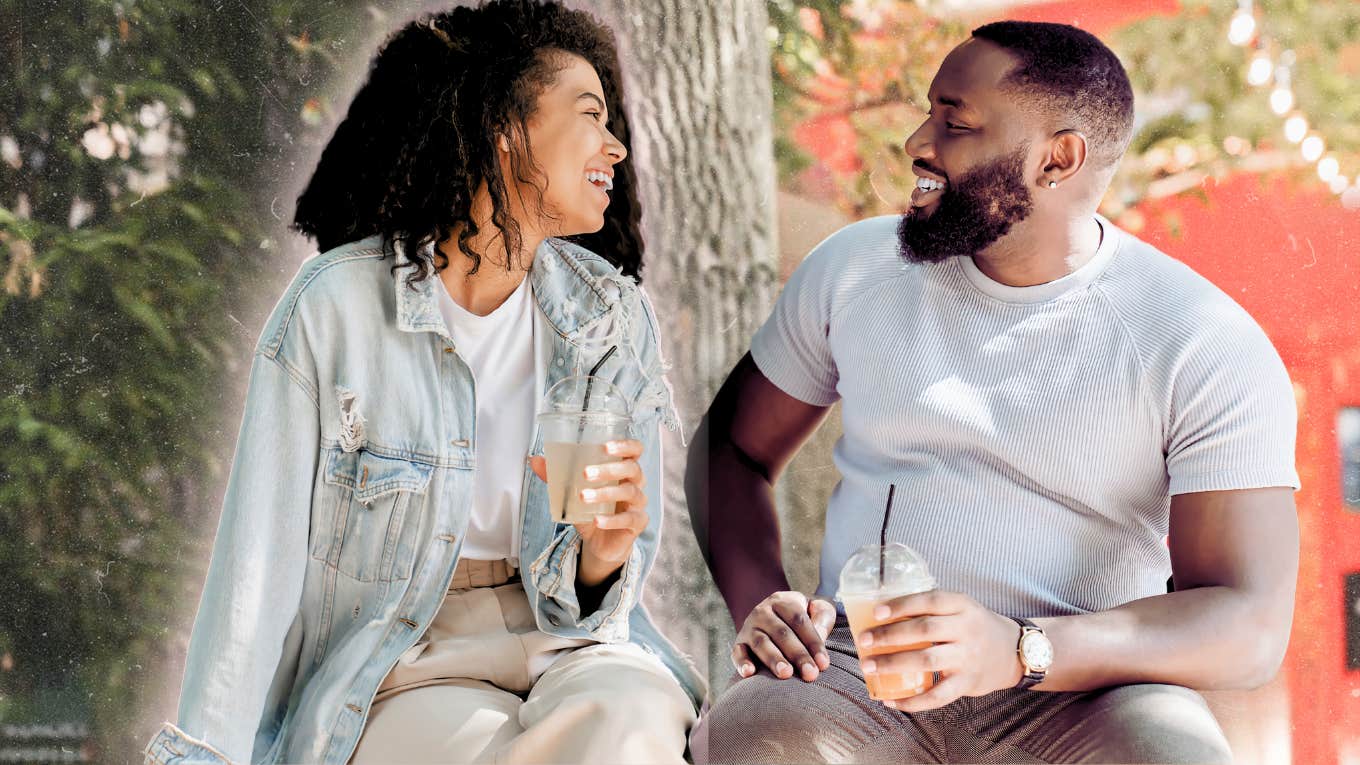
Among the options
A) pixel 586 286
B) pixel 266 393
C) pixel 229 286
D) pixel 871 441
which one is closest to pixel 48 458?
pixel 229 286

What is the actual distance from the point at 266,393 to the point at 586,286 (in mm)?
598

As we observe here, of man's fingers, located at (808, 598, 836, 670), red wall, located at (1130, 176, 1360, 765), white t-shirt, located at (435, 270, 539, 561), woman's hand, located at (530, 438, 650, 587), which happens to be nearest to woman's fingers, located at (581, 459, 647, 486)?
woman's hand, located at (530, 438, 650, 587)

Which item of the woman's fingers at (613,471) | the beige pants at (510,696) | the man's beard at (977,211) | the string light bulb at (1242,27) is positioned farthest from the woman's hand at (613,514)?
the string light bulb at (1242,27)

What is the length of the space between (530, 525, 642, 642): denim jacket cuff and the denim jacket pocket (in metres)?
0.22

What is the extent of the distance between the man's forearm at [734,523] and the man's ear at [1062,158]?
79 centimetres

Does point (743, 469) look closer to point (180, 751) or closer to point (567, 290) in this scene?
point (567, 290)

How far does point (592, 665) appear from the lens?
206 cm

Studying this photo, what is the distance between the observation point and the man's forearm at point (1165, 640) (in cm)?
206

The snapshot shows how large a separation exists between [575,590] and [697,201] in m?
1.11

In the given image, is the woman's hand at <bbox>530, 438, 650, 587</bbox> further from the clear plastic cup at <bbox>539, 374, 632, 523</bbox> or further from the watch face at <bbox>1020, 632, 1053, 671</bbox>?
the watch face at <bbox>1020, 632, 1053, 671</bbox>

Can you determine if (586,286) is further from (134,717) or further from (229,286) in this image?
(134,717)

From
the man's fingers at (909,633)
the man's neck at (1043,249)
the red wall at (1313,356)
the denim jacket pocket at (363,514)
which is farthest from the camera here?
the red wall at (1313,356)

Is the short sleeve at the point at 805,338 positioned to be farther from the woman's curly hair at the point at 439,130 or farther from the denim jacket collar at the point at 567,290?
the woman's curly hair at the point at 439,130

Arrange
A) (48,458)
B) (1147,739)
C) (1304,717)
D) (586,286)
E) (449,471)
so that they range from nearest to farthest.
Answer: (1147,739) < (449,471) < (586,286) < (1304,717) < (48,458)
